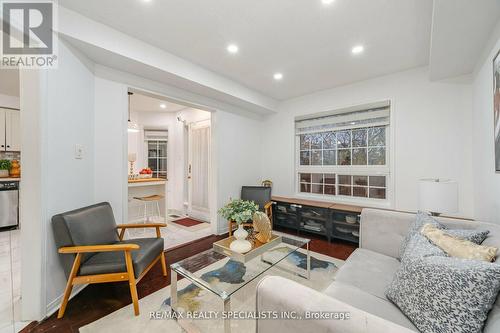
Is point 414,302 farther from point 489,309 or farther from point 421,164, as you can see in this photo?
point 421,164

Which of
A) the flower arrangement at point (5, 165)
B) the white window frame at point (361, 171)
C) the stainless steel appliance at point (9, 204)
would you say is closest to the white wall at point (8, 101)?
the flower arrangement at point (5, 165)

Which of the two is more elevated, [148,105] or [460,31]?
[148,105]

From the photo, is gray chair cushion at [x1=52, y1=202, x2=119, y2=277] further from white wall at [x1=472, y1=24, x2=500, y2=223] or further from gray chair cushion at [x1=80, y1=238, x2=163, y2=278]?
white wall at [x1=472, y1=24, x2=500, y2=223]

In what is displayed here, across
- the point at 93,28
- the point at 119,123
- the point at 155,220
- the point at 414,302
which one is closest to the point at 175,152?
the point at 155,220

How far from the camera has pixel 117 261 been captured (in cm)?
179

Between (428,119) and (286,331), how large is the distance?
10.8 ft

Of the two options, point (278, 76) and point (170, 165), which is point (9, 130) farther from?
point (278, 76)

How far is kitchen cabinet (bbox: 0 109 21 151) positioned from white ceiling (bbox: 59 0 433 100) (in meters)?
4.02

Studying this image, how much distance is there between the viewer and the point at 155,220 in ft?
14.6

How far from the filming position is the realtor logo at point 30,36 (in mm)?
1604

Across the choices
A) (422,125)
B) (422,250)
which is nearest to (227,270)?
(422,250)

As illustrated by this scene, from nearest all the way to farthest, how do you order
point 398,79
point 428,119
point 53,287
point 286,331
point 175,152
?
point 286,331, point 53,287, point 428,119, point 398,79, point 175,152

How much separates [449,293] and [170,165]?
569 centimetres

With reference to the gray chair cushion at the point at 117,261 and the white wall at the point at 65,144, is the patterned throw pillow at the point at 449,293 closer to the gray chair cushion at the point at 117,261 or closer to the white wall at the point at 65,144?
the gray chair cushion at the point at 117,261
